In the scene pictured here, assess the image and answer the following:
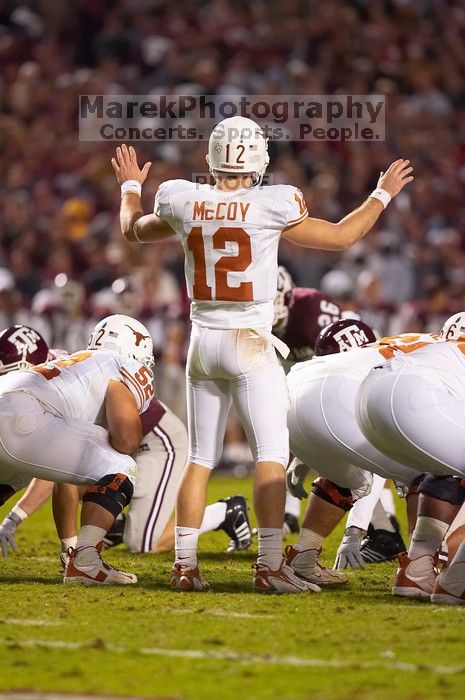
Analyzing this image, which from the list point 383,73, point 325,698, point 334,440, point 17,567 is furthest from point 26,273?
point 325,698

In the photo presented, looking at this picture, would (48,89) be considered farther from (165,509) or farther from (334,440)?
(334,440)

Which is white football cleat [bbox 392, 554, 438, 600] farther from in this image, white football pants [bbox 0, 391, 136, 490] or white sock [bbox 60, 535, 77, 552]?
white sock [bbox 60, 535, 77, 552]

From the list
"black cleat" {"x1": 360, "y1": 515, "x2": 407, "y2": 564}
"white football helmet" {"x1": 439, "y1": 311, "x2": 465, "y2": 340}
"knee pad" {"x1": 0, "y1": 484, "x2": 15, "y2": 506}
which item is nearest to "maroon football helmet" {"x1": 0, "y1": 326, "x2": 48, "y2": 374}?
"knee pad" {"x1": 0, "y1": 484, "x2": 15, "y2": 506}

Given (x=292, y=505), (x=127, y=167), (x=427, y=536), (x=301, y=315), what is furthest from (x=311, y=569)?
(x=301, y=315)

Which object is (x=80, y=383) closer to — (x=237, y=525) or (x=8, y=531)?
(x=8, y=531)

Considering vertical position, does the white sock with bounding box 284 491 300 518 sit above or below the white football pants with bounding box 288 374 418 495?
below

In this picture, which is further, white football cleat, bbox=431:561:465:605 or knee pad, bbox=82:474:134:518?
knee pad, bbox=82:474:134:518

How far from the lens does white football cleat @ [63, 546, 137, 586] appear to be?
17.5 ft

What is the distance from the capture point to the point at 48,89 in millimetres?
15977

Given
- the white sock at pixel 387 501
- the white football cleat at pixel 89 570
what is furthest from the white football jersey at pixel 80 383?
the white sock at pixel 387 501

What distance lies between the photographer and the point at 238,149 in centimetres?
523

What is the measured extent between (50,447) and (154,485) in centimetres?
166

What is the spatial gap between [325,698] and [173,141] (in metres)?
11.8

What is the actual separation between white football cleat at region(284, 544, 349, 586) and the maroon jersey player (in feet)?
7.03
